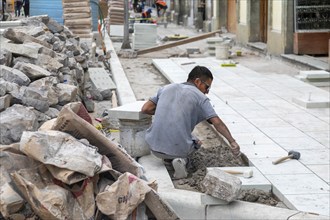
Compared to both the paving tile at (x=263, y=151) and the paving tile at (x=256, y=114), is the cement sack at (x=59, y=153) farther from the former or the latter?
the paving tile at (x=256, y=114)

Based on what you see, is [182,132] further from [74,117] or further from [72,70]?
[72,70]

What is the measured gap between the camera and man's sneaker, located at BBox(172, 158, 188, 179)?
680 centimetres

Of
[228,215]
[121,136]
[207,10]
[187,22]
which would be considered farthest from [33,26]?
[187,22]

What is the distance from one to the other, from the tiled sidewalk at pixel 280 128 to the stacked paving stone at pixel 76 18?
14.0ft

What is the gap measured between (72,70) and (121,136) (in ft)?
12.8

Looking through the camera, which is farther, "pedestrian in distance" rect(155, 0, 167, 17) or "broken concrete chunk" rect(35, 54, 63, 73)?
"pedestrian in distance" rect(155, 0, 167, 17)

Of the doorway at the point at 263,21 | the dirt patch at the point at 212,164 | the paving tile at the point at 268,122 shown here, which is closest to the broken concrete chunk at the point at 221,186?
the dirt patch at the point at 212,164

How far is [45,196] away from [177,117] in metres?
2.98

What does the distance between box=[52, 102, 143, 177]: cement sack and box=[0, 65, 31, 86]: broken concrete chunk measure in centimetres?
294

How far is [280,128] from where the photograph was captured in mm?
8992

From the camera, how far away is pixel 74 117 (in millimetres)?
4344

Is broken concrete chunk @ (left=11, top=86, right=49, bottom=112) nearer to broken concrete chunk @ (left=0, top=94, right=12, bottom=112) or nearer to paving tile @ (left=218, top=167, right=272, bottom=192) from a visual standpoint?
broken concrete chunk @ (left=0, top=94, right=12, bottom=112)

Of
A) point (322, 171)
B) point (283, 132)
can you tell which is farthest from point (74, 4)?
point (322, 171)

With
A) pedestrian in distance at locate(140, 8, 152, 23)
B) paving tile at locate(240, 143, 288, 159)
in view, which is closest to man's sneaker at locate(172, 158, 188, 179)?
paving tile at locate(240, 143, 288, 159)
